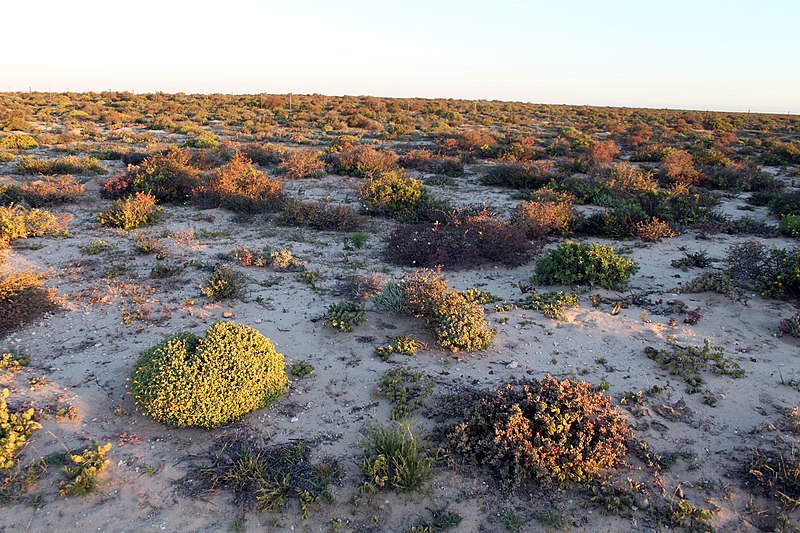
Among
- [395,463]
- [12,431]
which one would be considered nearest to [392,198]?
[395,463]

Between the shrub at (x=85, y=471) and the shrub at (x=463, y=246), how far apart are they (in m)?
5.48

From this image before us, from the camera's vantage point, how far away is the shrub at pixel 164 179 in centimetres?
1177

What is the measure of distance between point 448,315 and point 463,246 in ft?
9.90

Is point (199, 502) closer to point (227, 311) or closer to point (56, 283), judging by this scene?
point (227, 311)

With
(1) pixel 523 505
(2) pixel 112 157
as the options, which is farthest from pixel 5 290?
(2) pixel 112 157

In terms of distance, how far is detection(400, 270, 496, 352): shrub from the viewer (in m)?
5.62

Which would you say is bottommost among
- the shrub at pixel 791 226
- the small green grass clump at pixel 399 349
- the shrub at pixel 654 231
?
the small green grass clump at pixel 399 349

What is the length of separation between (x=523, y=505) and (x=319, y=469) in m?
1.55

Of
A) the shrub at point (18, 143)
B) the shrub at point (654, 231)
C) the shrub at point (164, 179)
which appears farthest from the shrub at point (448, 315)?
the shrub at point (18, 143)

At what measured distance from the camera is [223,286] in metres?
6.93

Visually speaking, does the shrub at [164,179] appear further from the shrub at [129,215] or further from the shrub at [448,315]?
the shrub at [448,315]

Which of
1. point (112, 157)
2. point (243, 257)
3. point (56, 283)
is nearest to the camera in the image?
point (56, 283)

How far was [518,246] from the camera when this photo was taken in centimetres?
870

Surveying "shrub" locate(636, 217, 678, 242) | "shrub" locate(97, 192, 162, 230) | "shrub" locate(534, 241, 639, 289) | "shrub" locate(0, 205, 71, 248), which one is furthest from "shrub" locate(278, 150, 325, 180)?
"shrub" locate(534, 241, 639, 289)
